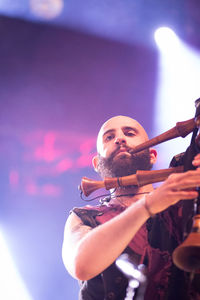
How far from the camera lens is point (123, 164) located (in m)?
2.43

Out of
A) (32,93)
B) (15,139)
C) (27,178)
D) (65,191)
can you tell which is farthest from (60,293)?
(32,93)

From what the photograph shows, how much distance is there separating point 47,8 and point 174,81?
2.19 meters

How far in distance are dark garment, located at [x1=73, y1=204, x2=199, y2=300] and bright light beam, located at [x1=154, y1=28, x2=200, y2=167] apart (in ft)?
8.53

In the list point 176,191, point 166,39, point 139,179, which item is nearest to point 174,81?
point 166,39

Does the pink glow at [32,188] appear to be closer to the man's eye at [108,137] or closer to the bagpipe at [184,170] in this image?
the man's eye at [108,137]

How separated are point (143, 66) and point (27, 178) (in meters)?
2.48

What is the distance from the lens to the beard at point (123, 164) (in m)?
2.43

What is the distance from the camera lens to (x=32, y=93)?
4.77 meters

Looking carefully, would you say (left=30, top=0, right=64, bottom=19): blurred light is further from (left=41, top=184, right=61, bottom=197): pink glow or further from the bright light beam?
(left=41, top=184, right=61, bottom=197): pink glow

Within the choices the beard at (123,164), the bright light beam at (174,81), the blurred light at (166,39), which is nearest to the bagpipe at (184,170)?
the beard at (123,164)

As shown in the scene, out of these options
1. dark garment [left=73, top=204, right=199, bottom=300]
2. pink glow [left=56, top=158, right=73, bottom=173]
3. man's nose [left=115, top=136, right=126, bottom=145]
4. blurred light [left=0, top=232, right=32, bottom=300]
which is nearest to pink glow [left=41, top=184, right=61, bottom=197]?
pink glow [left=56, top=158, right=73, bottom=173]

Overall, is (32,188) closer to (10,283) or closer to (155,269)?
(10,283)

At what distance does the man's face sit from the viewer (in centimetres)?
244

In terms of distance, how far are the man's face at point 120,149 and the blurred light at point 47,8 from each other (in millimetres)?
2830
